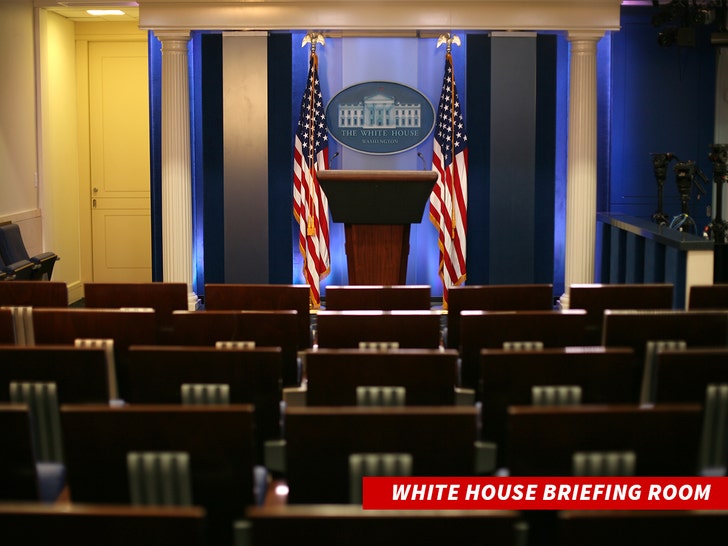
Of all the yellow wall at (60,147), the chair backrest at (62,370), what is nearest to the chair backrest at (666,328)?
the chair backrest at (62,370)

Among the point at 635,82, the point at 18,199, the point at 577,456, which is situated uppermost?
the point at 635,82

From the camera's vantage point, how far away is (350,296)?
17.2 feet

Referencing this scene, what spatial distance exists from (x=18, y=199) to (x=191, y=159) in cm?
169

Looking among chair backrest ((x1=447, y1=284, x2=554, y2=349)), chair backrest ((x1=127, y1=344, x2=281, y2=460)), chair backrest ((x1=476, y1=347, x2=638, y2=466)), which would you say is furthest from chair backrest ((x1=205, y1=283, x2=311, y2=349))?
chair backrest ((x1=476, y1=347, x2=638, y2=466))

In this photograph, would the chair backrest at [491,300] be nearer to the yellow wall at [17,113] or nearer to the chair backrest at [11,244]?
the chair backrest at [11,244]

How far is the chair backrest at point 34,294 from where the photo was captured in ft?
18.4

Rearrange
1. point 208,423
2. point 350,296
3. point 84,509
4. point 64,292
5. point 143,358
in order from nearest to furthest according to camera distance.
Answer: point 84,509 → point 208,423 → point 143,358 → point 350,296 → point 64,292

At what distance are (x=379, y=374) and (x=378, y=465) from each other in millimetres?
758

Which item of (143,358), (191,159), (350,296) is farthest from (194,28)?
(143,358)

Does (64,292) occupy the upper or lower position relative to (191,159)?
lower

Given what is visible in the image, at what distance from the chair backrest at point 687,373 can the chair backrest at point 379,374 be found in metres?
0.72

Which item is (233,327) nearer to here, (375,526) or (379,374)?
(379,374)

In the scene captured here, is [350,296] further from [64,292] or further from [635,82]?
[635,82]

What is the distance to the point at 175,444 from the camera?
9.16 feet
